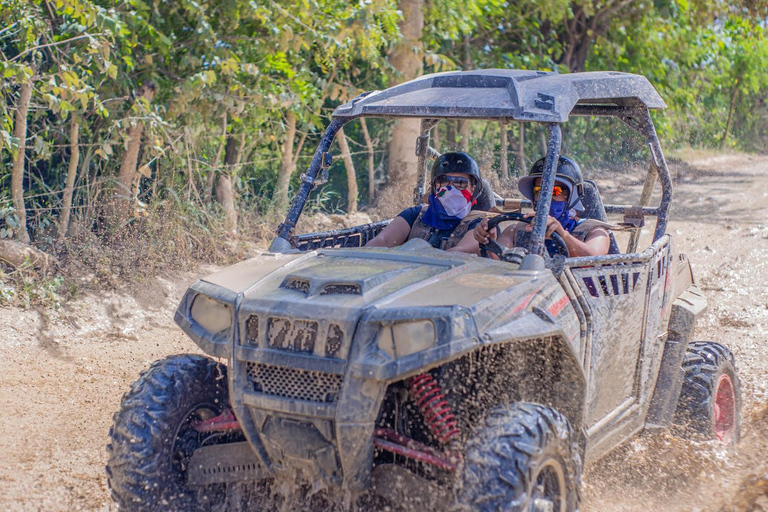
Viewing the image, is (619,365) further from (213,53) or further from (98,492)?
(213,53)

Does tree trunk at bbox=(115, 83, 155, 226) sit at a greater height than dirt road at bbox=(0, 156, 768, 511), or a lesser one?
greater

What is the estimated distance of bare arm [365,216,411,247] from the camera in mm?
4996

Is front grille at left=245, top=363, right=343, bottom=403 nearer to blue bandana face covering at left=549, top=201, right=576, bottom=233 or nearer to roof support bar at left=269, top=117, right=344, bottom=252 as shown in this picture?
roof support bar at left=269, top=117, right=344, bottom=252

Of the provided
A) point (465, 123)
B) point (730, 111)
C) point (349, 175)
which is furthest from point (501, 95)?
point (730, 111)

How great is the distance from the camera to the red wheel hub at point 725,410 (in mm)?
5016

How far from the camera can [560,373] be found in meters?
3.58

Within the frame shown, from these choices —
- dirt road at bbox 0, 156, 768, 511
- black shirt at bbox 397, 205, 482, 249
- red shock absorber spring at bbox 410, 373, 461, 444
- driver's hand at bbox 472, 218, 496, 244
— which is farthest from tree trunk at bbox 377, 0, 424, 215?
red shock absorber spring at bbox 410, 373, 461, 444

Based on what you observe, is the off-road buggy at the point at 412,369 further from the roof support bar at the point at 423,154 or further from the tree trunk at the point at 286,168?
the tree trunk at the point at 286,168

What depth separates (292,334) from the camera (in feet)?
10.2

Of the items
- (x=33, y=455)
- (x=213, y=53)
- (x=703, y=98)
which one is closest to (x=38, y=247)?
(x=213, y=53)

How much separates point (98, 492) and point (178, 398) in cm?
95

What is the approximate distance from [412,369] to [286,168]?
702 centimetres

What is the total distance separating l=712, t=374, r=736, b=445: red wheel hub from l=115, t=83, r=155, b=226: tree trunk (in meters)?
5.01

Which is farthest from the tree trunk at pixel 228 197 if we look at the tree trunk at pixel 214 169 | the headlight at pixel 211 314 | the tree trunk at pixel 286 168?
the headlight at pixel 211 314
